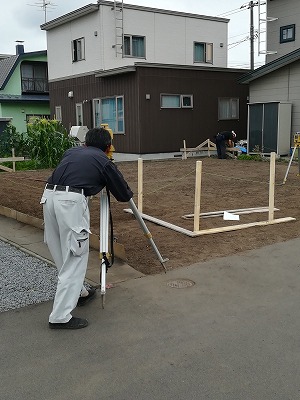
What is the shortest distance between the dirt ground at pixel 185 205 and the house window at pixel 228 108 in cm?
590

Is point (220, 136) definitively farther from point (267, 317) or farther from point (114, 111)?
point (267, 317)

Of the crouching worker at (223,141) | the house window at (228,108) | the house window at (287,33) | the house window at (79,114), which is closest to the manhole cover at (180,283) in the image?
the crouching worker at (223,141)

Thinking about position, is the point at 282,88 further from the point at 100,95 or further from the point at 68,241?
the point at 68,241

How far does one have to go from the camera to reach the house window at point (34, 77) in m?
34.2

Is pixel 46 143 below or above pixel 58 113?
below

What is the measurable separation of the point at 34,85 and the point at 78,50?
39.3ft

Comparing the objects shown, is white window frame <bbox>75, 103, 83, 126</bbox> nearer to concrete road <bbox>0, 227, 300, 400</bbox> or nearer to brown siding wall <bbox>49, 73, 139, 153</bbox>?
brown siding wall <bbox>49, 73, 139, 153</bbox>

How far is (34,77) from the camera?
34.7 meters

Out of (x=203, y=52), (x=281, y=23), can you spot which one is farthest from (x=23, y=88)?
(x=281, y=23)

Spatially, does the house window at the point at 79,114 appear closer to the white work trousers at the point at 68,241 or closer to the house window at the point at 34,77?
the house window at the point at 34,77

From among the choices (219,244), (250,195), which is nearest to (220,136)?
(250,195)

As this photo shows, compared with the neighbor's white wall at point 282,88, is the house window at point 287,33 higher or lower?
higher

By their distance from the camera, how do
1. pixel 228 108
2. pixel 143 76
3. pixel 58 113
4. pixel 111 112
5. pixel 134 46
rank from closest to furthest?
pixel 143 76, pixel 111 112, pixel 228 108, pixel 134 46, pixel 58 113

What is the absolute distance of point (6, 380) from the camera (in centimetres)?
332
